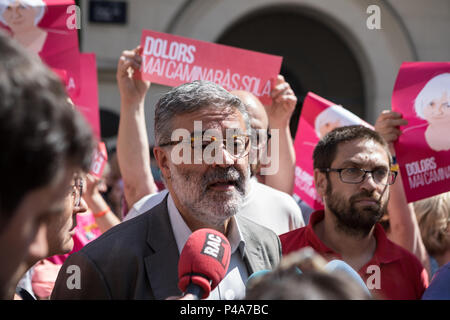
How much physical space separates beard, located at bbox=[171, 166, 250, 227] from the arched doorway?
20.2 ft

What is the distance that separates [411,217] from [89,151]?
273 cm

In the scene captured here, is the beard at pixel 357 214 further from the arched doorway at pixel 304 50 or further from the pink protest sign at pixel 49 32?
the arched doorway at pixel 304 50

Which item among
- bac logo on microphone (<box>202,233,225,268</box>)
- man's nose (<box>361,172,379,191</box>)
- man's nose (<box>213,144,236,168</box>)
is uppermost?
man's nose (<box>213,144,236,168</box>)

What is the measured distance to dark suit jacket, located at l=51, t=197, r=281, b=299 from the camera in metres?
1.89

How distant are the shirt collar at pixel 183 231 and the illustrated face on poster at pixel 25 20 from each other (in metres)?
1.59

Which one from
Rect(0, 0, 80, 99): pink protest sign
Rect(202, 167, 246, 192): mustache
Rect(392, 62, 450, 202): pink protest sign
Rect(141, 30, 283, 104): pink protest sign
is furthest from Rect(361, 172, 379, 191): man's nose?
Rect(0, 0, 80, 99): pink protest sign

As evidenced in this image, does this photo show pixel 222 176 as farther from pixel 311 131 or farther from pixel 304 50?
pixel 304 50

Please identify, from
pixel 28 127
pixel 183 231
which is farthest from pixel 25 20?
pixel 28 127

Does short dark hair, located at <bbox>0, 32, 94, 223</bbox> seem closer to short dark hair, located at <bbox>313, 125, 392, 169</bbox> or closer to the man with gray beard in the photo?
the man with gray beard

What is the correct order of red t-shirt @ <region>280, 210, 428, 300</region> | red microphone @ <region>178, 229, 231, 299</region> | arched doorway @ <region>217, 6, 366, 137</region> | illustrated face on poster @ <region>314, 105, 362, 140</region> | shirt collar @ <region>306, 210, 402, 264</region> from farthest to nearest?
1. arched doorway @ <region>217, 6, 366, 137</region>
2. illustrated face on poster @ <region>314, 105, 362, 140</region>
3. shirt collar @ <region>306, 210, 402, 264</region>
4. red t-shirt @ <region>280, 210, 428, 300</region>
5. red microphone @ <region>178, 229, 231, 299</region>

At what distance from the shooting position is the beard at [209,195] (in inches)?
84.7

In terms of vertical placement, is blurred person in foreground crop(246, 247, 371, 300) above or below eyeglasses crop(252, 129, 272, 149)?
below
